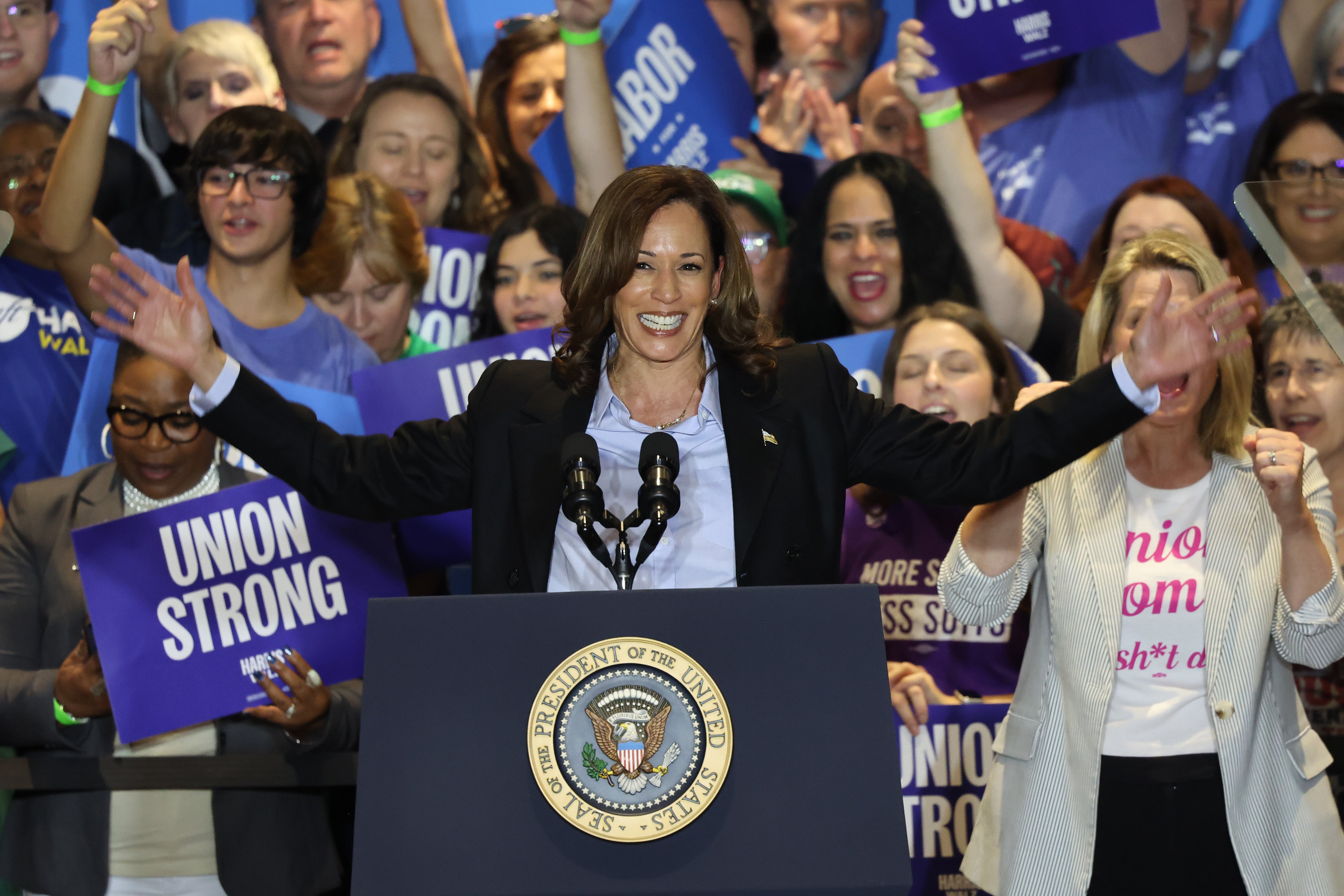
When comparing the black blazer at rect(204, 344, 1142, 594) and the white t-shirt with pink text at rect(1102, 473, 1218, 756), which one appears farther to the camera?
the white t-shirt with pink text at rect(1102, 473, 1218, 756)

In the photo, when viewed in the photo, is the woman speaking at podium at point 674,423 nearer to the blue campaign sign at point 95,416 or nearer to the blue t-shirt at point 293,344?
→ the blue t-shirt at point 293,344

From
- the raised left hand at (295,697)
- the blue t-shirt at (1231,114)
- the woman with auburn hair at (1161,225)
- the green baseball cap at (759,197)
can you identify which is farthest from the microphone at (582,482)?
the blue t-shirt at (1231,114)

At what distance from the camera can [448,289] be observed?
4.75 meters

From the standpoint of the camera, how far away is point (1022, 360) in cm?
442

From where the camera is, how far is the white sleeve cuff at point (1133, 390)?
2.26m

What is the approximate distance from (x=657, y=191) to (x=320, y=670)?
1.82 meters

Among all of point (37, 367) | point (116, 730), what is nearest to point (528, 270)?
point (37, 367)

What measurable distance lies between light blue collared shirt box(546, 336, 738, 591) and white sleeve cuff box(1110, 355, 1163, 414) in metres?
0.70

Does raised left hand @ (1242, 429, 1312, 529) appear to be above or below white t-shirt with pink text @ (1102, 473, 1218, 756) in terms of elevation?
above

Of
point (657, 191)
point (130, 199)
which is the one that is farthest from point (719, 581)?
point (130, 199)

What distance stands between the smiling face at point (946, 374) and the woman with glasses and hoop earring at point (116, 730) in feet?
6.27

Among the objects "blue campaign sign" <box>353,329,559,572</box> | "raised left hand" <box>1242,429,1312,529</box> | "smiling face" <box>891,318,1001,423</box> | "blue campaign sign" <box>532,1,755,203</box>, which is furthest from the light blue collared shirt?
"blue campaign sign" <box>532,1,755,203</box>

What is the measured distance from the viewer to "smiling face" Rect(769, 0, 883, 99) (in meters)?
5.05

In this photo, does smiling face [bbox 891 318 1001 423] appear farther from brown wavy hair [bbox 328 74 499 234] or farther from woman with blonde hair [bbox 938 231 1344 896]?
brown wavy hair [bbox 328 74 499 234]
